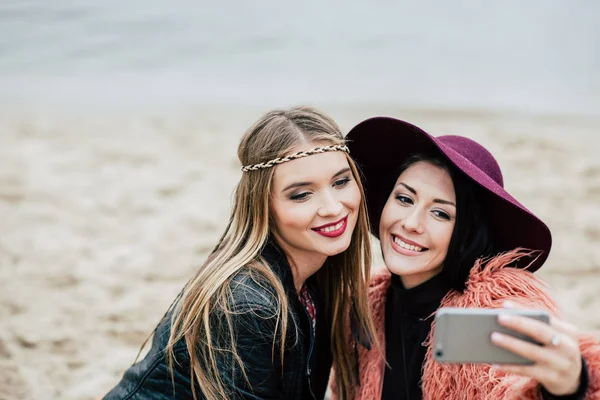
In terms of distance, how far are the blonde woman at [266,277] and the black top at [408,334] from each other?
1.08 ft

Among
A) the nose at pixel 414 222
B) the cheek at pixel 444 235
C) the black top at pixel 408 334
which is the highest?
the nose at pixel 414 222

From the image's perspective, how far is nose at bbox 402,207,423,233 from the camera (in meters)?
2.55

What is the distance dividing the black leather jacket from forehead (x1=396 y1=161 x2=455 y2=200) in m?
0.59

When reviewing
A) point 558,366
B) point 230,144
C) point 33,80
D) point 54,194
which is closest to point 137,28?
point 33,80

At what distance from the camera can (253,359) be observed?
2.46 metres

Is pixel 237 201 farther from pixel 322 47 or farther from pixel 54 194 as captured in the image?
pixel 322 47

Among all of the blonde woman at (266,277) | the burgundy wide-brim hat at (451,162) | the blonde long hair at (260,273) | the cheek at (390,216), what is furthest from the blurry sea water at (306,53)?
the blonde woman at (266,277)

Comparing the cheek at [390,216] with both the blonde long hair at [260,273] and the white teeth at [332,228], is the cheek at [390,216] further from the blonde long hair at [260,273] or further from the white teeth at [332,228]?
the white teeth at [332,228]

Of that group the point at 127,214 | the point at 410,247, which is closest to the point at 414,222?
the point at 410,247

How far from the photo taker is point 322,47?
37.7 feet

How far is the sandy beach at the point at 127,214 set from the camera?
4145 mm

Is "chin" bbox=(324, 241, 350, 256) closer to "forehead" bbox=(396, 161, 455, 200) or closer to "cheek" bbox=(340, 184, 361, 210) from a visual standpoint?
"cheek" bbox=(340, 184, 361, 210)

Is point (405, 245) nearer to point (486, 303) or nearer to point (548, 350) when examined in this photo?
point (486, 303)

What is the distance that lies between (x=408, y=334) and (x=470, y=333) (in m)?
1.18
